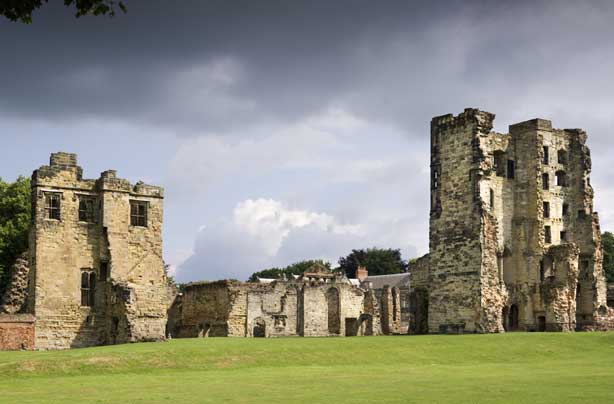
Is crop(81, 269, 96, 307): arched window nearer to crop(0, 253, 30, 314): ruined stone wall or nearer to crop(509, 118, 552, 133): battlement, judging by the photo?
crop(0, 253, 30, 314): ruined stone wall

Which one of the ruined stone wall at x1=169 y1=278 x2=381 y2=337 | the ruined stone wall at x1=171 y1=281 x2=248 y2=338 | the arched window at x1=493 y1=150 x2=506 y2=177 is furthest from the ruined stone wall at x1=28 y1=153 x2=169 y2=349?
the arched window at x1=493 y1=150 x2=506 y2=177

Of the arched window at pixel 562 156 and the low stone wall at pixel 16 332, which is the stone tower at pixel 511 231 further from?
the low stone wall at pixel 16 332

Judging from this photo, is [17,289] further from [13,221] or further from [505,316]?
[505,316]

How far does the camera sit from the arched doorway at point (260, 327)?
60681mm

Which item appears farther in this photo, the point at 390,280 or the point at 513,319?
the point at 390,280

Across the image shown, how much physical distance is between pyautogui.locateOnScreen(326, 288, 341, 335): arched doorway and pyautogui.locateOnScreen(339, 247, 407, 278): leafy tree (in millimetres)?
54339

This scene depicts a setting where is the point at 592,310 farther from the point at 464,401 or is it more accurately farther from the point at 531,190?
the point at 464,401

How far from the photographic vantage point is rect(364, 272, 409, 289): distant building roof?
10132 centimetres

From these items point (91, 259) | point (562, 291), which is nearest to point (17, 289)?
point (91, 259)

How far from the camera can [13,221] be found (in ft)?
185

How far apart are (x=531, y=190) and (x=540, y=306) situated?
23.4 ft

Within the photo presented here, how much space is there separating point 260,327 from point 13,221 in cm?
1719

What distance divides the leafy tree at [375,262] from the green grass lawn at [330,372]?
78.6 meters

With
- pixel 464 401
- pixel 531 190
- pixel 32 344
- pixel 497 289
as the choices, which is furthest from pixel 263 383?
pixel 531 190
